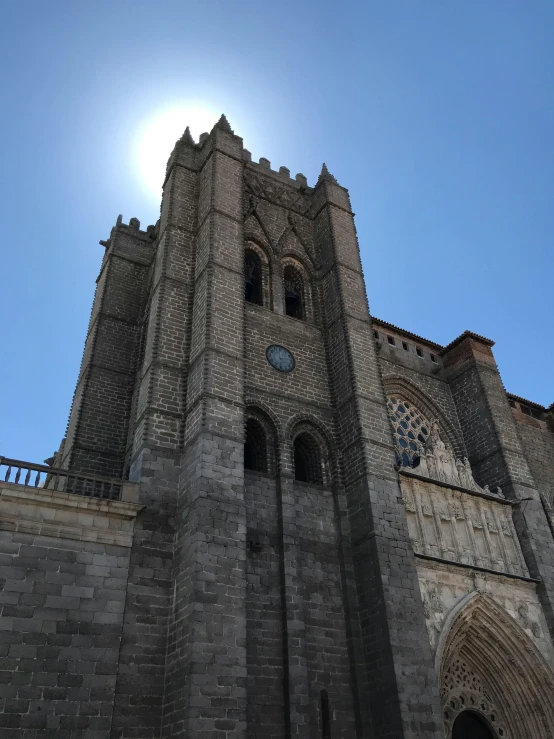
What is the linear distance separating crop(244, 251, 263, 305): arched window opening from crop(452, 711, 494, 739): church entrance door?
9682 millimetres

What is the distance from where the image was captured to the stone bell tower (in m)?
9.53

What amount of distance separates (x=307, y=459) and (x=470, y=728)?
5.83 metres

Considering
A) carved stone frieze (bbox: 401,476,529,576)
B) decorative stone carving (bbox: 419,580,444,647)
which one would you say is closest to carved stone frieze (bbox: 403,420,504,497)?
carved stone frieze (bbox: 401,476,529,576)

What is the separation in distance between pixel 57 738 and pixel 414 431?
37.3 ft

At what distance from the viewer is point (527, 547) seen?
1445 centimetres

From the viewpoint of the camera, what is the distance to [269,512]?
11.9 meters

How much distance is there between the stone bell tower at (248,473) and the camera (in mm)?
9531

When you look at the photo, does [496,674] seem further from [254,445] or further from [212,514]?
[212,514]

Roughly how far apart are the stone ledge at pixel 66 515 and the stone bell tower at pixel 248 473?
395 millimetres

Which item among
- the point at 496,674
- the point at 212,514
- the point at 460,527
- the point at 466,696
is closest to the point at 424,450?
the point at 460,527

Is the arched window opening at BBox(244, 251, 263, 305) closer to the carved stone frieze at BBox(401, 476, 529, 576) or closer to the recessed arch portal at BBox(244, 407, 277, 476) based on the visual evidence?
the recessed arch portal at BBox(244, 407, 277, 476)

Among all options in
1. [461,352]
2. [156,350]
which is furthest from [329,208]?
[156,350]

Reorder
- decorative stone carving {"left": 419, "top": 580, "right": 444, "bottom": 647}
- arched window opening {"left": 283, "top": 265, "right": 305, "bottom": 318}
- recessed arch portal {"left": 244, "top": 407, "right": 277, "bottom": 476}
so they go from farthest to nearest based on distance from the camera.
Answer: arched window opening {"left": 283, "top": 265, "right": 305, "bottom": 318} < recessed arch portal {"left": 244, "top": 407, "right": 277, "bottom": 476} < decorative stone carving {"left": 419, "top": 580, "right": 444, "bottom": 647}

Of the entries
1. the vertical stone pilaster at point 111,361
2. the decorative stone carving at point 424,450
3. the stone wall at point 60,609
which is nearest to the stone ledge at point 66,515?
the stone wall at point 60,609
